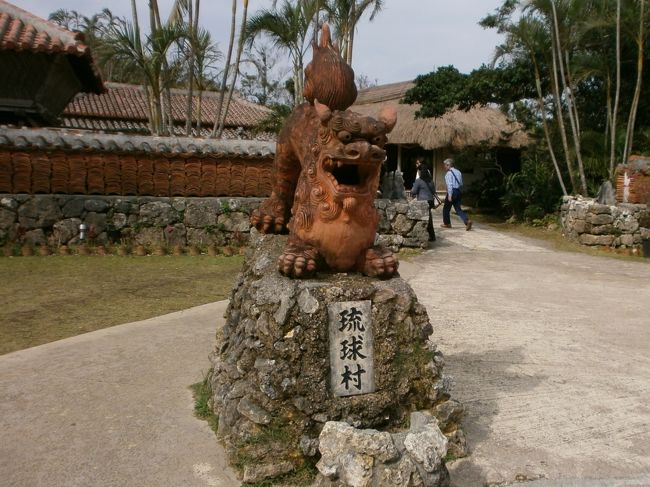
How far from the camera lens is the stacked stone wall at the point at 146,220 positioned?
29.6 ft

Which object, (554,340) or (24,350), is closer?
(24,350)

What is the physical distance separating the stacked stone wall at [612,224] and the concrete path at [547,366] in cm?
254

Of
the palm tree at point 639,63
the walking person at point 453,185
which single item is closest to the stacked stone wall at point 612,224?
the palm tree at point 639,63

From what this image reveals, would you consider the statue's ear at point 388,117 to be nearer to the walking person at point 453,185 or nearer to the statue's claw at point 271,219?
the statue's claw at point 271,219

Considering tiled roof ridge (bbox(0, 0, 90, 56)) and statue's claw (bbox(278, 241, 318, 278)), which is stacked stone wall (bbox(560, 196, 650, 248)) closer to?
tiled roof ridge (bbox(0, 0, 90, 56))

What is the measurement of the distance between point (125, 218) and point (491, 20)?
10.2 m

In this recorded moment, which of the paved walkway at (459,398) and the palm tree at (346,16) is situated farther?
the palm tree at (346,16)

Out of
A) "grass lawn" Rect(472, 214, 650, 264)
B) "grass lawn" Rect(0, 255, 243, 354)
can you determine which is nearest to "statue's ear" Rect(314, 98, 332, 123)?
"grass lawn" Rect(0, 255, 243, 354)

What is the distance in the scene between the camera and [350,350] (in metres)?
2.91

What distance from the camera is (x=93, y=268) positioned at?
26.5ft

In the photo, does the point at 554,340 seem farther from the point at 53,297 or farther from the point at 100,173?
the point at 100,173

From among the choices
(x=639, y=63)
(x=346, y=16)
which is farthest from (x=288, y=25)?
(x=639, y=63)

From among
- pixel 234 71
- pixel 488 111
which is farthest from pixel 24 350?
pixel 488 111

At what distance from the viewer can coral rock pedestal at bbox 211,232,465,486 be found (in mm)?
2807
